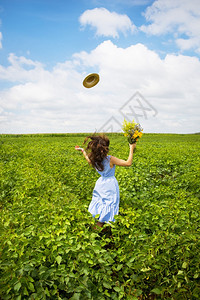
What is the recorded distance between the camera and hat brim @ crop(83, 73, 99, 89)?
6.44 meters

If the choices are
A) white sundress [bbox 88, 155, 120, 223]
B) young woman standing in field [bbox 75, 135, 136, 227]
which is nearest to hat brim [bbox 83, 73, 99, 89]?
young woman standing in field [bbox 75, 135, 136, 227]

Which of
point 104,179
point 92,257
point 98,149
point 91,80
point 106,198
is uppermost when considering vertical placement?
point 91,80

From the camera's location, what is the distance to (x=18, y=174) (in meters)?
6.75

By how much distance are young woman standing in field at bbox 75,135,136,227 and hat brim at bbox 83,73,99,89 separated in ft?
10.0

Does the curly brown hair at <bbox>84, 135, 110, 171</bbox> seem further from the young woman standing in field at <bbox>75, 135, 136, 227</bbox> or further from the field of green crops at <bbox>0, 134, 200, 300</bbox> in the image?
the field of green crops at <bbox>0, 134, 200, 300</bbox>

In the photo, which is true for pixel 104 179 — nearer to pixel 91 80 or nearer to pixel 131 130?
pixel 131 130

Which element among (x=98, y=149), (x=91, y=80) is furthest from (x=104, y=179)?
(x=91, y=80)

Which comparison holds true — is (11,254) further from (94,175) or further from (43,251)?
(94,175)

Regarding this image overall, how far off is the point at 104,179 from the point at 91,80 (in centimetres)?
363

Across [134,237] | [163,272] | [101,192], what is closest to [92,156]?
[101,192]

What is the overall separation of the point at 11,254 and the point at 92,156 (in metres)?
1.97

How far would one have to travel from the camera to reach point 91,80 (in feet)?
21.6

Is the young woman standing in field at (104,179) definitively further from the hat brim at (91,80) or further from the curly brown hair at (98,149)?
the hat brim at (91,80)

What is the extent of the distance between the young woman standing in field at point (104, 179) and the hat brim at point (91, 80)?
3059mm
